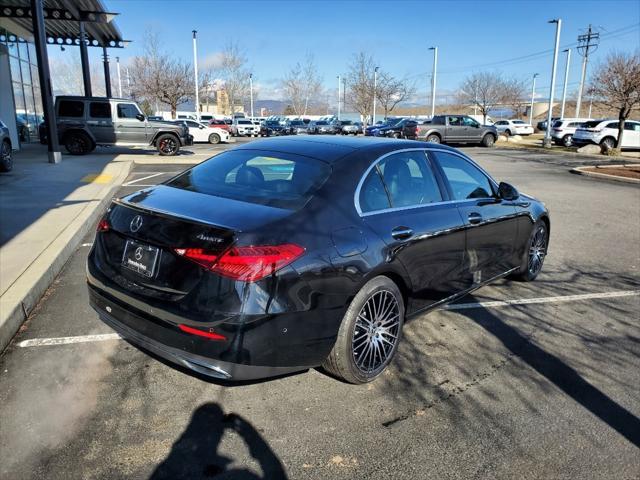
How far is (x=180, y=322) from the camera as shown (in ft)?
9.30

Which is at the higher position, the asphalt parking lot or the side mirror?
the side mirror

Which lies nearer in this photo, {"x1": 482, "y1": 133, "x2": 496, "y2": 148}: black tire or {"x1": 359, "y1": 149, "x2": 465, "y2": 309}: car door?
{"x1": 359, "y1": 149, "x2": 465, "y2": 309}: car door

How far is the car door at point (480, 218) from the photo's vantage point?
4.36 meters

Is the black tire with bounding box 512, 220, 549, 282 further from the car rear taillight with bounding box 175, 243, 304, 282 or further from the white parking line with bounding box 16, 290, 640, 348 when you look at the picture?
the car rear taillight with bounding box 175, 243, 304, 282

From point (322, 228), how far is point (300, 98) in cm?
7621

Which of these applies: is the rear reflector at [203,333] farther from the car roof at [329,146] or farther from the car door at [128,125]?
the car door at [128,125]

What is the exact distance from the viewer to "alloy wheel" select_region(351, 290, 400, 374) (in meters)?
3.38

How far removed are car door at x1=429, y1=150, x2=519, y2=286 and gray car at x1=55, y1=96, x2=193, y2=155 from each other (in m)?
17.5

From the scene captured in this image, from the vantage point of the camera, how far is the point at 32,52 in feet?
78.2

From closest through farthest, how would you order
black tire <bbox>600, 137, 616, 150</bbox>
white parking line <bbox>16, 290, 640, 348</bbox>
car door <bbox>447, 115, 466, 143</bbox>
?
1. white parking line <bbox>16, 290, 640, 348</bbox>
2. black tire <bbox>600, 137, 616, 150</bbox>
3. car door <bbox>447, 115, 466, 143</bbox>

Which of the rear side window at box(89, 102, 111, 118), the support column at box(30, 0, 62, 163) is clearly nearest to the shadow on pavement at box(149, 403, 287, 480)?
the support column at box(30, 0, 62, 163)

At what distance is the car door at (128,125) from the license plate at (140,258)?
17964 mm

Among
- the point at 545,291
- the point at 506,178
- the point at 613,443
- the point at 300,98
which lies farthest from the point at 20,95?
the point at 300,98

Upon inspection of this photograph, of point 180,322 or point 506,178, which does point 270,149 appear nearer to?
point 180,322
